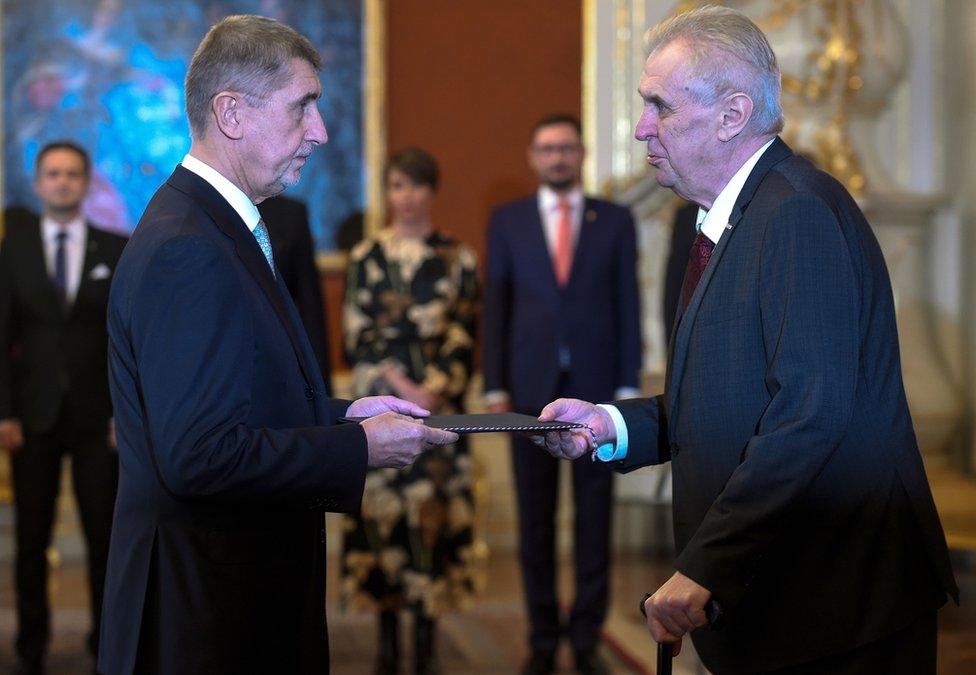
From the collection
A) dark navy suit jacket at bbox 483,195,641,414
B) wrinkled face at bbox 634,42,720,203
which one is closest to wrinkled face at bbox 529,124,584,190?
dark navy suit jacket at bbox 483,195,641,414

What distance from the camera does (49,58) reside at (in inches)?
252

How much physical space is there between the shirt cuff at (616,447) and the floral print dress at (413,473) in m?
2.19

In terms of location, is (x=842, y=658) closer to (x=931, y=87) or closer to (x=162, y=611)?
A: (x=162, y=611)

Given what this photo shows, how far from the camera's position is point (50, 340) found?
4.47m

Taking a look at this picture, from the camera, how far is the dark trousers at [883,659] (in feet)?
6.17

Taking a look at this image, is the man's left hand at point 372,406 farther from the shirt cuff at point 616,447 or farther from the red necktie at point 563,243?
the red necktie at point 563,243

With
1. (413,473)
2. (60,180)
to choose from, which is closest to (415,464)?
(413,473)

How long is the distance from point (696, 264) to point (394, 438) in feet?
1.93

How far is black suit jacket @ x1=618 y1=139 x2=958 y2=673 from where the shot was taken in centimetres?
179

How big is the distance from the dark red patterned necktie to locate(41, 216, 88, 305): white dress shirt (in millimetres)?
2982

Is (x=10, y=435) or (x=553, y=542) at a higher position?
(x=10, y=435)

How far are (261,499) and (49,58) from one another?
5.21 m

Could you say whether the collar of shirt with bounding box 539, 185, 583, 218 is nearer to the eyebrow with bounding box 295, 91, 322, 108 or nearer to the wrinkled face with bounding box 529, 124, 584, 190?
the wrinkled face with bounding box 529, 124, 584, 190

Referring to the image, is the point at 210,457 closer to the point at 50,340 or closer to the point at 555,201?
the point at 50,340
